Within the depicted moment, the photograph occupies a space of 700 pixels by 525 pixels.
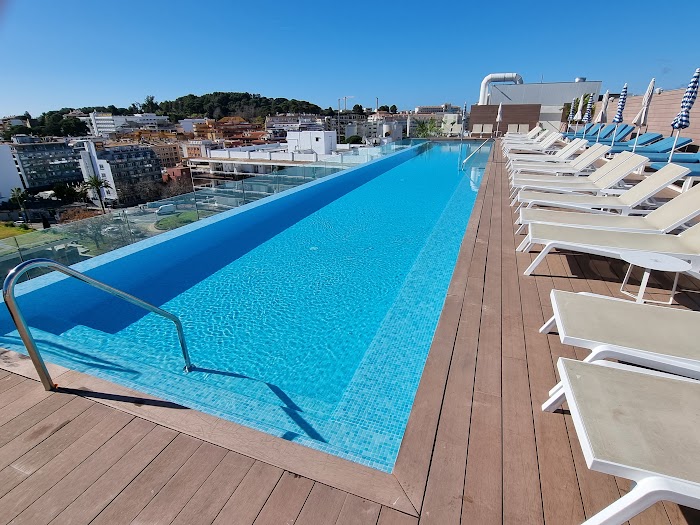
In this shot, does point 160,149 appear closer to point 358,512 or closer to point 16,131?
point 16,131

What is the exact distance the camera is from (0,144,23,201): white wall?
44719mm

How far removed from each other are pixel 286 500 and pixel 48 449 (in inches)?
43.2

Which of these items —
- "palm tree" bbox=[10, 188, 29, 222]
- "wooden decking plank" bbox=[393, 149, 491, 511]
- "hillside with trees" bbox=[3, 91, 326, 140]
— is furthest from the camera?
"hillside with trees" bbox=[3, 91, 326, 140]

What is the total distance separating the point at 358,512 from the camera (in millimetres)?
1209

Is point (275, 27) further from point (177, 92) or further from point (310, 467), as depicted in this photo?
point (177, 92)

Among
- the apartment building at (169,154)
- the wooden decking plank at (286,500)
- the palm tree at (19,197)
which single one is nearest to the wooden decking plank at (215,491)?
the wooden decking plank at (286,500)

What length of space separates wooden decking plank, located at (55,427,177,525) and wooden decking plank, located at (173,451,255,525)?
0.96ft

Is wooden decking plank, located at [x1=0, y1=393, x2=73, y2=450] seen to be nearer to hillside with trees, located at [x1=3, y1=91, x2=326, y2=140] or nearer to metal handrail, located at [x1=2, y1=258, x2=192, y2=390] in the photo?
metal handrail, located at [x1=2, y1=258, x2=192, y2=390]

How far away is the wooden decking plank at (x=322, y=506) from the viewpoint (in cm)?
119

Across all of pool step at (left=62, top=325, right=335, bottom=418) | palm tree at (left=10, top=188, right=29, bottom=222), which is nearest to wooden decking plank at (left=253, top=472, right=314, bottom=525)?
pool step at (left=62, top=325, right=335, bottom=418)

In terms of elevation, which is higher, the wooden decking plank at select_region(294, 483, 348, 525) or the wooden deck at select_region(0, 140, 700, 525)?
the wooden decking plank at select_region(294, 483, 348, 525)

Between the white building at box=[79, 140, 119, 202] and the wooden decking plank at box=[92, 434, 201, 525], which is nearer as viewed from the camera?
the wooden decking plank at box=[92, 434, 201, 525]

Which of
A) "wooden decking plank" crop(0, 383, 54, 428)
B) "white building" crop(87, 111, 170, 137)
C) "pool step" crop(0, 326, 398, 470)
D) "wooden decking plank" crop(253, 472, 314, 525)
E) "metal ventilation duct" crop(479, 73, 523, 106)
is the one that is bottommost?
"pool step" crop(0, 326, 398, 470)

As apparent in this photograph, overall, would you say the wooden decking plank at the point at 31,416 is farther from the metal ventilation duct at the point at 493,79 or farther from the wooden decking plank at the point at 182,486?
the metal ventilation duct at the point at 493,79
